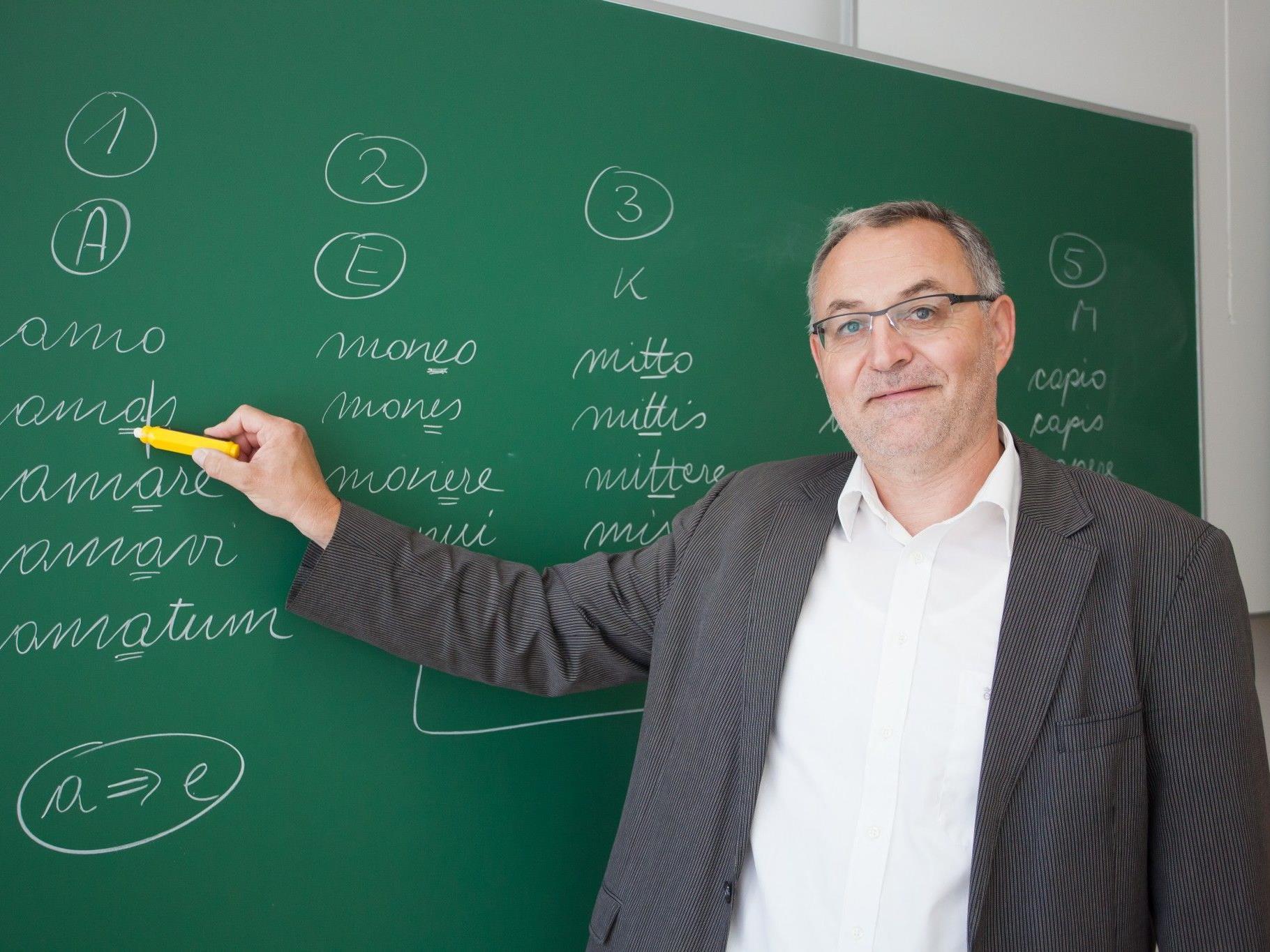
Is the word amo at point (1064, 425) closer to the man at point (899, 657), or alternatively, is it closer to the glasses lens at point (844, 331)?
the man at point (899, 657)

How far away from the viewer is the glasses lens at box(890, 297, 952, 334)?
1326 mm

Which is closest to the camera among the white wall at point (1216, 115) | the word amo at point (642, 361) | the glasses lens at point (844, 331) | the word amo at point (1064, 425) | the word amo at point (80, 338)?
the word amo at point (80, 338)

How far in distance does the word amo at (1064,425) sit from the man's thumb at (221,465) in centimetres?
174

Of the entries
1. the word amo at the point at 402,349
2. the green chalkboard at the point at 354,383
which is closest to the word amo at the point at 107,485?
the green chalkboard at the point at 354,383

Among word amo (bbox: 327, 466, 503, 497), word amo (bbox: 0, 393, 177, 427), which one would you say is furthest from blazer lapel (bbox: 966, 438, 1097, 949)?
word amo (bbox: 0, 393, 177, 427)

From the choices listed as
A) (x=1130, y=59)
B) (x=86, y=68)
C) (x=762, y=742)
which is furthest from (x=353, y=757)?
(x=1130, y=59)

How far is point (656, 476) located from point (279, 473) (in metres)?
0.71

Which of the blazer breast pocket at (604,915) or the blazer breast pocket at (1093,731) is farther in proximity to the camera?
the blazer breast pocket at (604,915)

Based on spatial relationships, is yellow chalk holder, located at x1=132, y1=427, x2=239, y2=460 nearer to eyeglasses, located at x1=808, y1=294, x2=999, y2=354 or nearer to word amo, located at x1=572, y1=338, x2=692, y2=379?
word amo, located at x1=572, y1=338, x2=692, y2=379

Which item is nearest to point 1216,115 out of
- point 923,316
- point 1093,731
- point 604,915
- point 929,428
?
point 923,316

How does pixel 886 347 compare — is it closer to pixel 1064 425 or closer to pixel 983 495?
pixel 983 495

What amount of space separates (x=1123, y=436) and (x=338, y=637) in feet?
6.42

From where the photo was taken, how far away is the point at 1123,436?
2.22 meters

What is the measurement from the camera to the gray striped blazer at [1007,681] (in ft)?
3.74
